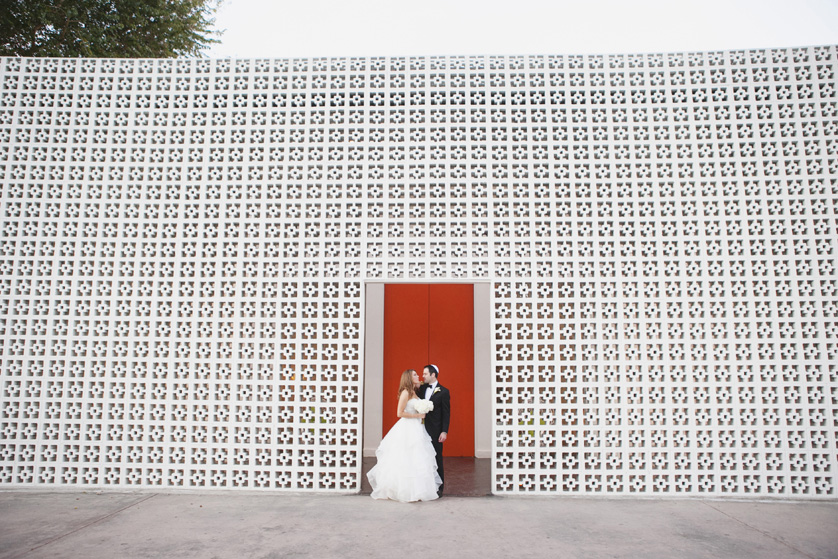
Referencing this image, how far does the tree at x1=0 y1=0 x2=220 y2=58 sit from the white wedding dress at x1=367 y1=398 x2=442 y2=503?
9690 mm

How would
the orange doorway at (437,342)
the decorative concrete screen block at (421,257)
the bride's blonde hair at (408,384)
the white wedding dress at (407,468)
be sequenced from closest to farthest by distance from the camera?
the white wedding dress at (407,468) → the decorative concrete screen block at (421,257) → the bride's blonde hair at (408,384) → the orange doorway at (437,342)

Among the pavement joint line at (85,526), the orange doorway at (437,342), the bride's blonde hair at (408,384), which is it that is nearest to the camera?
the pavement joint line at (85,526)

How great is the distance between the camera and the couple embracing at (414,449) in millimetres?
5578

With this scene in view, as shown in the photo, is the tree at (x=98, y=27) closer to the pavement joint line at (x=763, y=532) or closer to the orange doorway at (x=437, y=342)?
the orange doorway at (x=437, y=342)

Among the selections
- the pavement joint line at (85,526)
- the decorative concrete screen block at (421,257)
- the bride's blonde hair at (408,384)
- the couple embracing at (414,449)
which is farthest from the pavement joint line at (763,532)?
the pavement joint line at (85,526)

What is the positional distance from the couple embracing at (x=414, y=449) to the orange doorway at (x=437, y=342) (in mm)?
2795

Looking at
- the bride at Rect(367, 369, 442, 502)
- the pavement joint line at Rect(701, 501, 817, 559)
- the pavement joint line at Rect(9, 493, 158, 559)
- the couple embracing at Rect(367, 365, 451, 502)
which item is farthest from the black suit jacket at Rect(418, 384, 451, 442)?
the pavement joint line at Rect(9, 493, 158, 559)

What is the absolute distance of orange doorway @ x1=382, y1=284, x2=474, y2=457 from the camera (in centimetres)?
911

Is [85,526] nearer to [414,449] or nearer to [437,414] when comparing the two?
[414,449]

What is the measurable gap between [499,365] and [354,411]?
5.68ft

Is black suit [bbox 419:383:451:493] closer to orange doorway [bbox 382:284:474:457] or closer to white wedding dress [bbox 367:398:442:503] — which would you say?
white wedding dress [bbox 367:398:442:503]

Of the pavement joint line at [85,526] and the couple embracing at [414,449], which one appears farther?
the couple embracing at [414,449]

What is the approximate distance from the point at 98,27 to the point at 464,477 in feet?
36.0

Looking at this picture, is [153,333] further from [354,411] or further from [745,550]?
[745,550]
